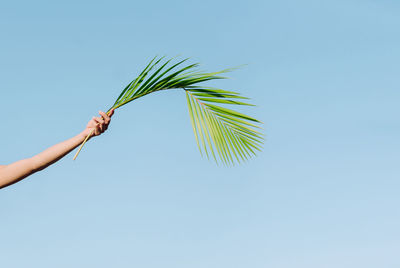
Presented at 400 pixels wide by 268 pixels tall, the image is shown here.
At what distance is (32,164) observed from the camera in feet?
7.13

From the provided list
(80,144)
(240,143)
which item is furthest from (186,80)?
(80,144)

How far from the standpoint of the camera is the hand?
234 centimetres

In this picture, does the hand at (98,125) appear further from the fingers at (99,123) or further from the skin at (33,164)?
the skin at (33,164)

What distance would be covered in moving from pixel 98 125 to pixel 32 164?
0.37 metres

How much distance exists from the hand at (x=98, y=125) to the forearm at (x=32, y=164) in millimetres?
153

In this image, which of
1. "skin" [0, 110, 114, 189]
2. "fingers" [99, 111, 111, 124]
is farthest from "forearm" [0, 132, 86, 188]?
"fingers" [99, 111, 111, 124]

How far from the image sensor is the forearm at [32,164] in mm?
2174

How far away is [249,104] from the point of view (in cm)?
289

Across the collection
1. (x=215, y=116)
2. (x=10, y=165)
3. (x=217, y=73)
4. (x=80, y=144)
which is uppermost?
(x=217, y=73)

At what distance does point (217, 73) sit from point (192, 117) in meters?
0.33

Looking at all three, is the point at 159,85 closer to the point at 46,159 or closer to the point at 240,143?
the point at 240,143

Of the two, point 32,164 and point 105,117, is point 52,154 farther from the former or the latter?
point 105,117

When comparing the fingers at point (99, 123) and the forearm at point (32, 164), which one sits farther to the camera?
the fingers at point (99, 123)

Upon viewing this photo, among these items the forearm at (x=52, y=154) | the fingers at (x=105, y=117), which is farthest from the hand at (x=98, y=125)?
the forearm at (x=52, y=154)
